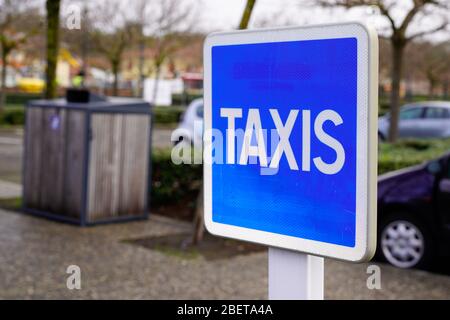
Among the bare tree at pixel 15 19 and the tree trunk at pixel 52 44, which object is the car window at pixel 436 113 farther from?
the bare tree at pixel 15 19

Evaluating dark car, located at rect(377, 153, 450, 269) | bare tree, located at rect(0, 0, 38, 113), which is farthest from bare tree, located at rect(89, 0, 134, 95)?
dark car, located at rect(377, 153, 450, 269)

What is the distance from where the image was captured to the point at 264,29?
1.56m

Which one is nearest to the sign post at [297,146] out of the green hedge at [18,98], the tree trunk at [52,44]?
the tree trunk at [52,44]

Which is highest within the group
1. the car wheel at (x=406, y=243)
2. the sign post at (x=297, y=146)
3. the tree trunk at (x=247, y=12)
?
the tree trunk at (x=247, y=12)

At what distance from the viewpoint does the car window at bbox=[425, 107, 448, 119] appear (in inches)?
803

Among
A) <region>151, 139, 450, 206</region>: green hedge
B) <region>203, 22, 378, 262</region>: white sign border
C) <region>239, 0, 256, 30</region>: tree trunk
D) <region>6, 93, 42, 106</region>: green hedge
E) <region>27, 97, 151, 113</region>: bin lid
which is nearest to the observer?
<region>203, 22, 378, 262</region>: white sign border

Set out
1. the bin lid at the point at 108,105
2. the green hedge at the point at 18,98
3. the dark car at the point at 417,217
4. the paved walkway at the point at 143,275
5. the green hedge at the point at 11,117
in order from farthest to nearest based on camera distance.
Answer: the green hedge at the point at 18,98 < the green hedge at the point at 11,117 < the bin lid at the point at 108,105 < the dark car at the point at 417,217 < the paved walkway at the point at 143,275

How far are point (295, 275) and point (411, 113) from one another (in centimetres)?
2019

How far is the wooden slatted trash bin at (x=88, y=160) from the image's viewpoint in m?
8.54

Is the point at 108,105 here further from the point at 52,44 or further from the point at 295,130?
the point at 295,130

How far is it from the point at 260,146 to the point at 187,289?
459 cm

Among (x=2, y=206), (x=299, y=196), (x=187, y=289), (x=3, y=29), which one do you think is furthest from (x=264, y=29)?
(x=3, y=29)

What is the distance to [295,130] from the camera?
1.47 metres

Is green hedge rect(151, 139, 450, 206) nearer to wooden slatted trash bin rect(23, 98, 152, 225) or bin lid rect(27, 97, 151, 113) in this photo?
wooden slatted trash bin rect(23, 98, 152, 225)
